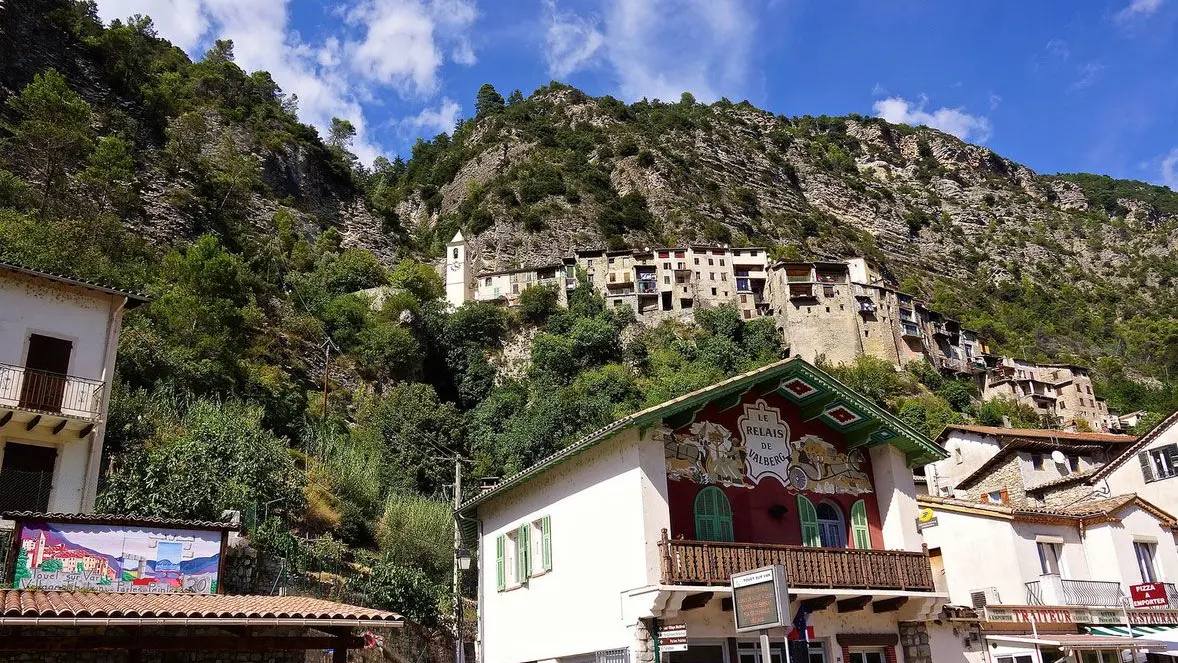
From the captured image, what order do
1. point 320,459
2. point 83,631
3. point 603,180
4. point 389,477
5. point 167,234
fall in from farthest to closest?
point 603,180 < point 167,234 < point 389,477 < point 320,459 < point 83,631

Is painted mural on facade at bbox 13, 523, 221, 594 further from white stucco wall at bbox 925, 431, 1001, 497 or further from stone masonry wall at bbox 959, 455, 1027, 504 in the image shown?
white stucco wall at bbox 925, 431, 1001, 497

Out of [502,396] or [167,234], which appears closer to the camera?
[167,234]

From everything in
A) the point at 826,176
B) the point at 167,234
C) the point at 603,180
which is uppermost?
the point at 826,176

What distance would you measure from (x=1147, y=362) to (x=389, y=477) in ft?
317

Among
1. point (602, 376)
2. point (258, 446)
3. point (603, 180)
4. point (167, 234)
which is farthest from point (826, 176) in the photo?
point (258, 446)

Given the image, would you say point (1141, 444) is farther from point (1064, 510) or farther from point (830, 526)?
point (830, 526)

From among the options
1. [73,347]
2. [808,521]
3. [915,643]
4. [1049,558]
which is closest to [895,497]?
[808,521]

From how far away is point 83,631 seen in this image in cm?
1226

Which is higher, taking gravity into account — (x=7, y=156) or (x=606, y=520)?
(x=7, y=156)

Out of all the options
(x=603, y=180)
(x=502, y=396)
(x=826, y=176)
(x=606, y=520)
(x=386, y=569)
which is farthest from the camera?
(x=826, y=176)

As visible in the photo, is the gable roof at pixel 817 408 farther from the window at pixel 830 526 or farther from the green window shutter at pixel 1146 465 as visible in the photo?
the green window shutter at pixel 1146 465

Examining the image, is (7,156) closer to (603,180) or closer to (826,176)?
(603,180)

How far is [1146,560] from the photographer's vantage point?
25.5m

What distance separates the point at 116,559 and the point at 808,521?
13.3 meters
